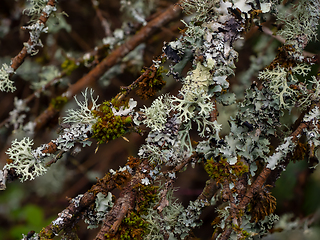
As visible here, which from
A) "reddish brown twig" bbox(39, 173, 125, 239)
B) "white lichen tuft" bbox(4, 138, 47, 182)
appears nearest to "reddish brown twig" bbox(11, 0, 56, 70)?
"white lichen tuft" bbox(4, 138, 47, 182)

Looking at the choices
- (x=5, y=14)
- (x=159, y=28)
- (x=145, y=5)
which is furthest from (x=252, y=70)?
(x=5, y=14)

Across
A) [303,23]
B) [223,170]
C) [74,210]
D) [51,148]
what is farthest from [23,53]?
[303,23]

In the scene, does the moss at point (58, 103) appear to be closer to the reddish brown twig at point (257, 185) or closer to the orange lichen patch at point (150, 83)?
the orange lichen patch at point (150, 83)

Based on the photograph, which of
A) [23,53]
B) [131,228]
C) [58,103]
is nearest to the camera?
[131,228]

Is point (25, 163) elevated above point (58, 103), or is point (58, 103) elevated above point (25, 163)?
point (58, 103)

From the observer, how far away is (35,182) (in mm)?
1040

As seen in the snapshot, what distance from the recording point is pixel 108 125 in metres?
0.43

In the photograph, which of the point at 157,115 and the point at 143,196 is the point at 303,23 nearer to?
the point at 157,115

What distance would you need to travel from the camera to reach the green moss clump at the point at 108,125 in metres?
0.43

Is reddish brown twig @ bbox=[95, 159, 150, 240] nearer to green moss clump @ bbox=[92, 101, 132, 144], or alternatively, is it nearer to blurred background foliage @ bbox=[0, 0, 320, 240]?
green moss clump @ bbox=[92, 101, 132, 144]

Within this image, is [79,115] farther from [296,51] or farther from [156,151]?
[296,51]

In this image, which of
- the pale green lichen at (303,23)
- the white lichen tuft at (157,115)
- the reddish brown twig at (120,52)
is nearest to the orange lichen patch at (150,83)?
the white lichen tuft at (157,115)

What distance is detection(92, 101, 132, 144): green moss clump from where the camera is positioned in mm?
433

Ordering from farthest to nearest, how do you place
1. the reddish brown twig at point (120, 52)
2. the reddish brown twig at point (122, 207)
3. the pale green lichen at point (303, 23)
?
the reddish brown twig at point (120, 52) → the pale green lichen at point (303, 23) → the reddish brown twig at point (122, 207)
